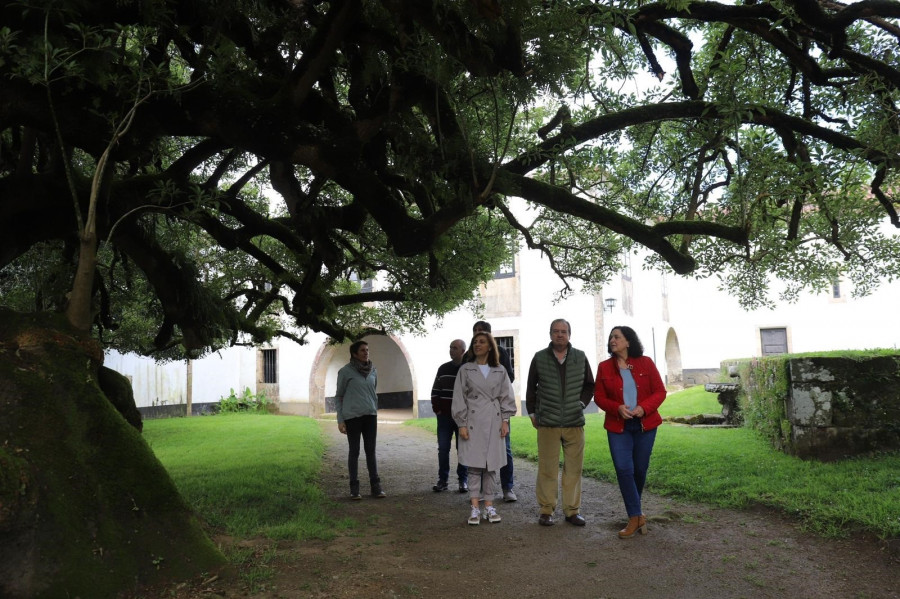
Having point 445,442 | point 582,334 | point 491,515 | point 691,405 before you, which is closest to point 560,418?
point 491,515

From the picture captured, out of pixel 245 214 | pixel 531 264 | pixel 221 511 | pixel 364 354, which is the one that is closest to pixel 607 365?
pixel 364 354

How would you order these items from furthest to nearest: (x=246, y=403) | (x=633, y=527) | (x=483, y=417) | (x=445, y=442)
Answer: (x=246, y=403) → (x=445, y=442) → (x=483, y=417) → (x=633, y=527)

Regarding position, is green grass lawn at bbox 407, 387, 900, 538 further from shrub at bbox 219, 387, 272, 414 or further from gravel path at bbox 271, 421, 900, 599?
shrub at bbox 219, 387, 272, 414

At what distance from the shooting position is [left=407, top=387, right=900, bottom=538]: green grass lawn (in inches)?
229

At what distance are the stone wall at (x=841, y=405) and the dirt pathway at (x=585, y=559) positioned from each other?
7.04 feet

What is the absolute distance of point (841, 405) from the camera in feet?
26.1

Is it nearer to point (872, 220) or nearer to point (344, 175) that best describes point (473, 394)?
point (344, 175)

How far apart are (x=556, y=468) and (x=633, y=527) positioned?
916mm

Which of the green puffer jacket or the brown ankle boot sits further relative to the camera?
the green puffer jacket

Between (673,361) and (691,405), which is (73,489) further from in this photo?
(673,361)

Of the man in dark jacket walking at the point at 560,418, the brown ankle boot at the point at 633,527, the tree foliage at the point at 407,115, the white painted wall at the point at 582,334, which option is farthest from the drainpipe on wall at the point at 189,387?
the brown ankle boot at the point at 633,527

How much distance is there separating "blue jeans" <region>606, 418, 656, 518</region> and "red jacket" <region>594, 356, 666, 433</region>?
2.7 inches

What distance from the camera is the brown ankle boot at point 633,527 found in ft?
18.8

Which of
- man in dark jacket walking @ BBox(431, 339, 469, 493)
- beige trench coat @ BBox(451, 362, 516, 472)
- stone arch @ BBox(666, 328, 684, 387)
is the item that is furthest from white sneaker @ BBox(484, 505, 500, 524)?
stone arch @ BBox(666, 328, 684, 387)
